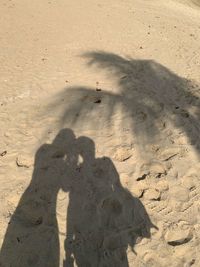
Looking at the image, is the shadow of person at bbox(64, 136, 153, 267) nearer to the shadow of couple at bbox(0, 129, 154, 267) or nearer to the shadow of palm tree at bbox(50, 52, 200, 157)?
the shadow of couple at bbox(0, 129, 154, 267)

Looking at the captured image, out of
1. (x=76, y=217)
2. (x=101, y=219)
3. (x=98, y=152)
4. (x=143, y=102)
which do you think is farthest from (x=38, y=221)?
(x=143, y=102)

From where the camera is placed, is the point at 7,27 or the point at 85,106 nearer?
the point at 85,106

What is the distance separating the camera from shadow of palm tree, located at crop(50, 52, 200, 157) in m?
6.24

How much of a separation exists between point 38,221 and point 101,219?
2.39 feet

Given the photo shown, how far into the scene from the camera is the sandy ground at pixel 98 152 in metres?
4.32

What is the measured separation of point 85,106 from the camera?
6730 mm

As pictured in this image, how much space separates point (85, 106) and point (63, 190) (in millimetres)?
2105

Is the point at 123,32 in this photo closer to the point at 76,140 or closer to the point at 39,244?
the point at 76,140

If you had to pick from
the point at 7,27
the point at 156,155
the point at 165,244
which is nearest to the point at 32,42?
the point at 7,27

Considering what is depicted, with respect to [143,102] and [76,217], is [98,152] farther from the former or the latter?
[143,102]

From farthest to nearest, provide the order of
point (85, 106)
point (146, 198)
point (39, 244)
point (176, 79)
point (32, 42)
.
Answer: point (32, 42), point (176, 79), point (85, 106), point (146, 198), point (39, 244)

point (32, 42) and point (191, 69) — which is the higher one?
point (191, 69)

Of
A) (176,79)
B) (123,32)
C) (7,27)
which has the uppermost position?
(176,79)

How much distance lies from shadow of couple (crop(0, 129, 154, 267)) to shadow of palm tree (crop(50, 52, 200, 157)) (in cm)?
99
